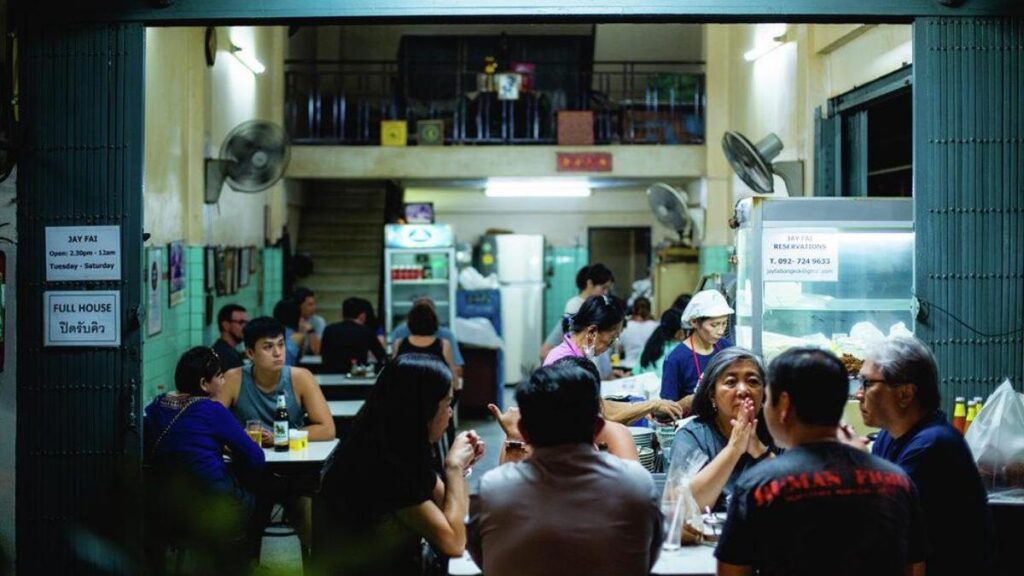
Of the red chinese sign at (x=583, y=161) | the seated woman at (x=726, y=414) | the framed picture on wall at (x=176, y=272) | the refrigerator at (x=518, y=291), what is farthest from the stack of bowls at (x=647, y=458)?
the refrigerator at (x=518, y=291)

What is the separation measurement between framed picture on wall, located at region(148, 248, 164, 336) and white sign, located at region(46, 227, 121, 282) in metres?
3.64

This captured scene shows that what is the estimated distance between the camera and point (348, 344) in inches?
419

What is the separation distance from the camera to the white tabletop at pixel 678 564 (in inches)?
142

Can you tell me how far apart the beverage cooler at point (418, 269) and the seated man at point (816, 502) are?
1093cm

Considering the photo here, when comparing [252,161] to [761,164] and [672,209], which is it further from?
[672,209]

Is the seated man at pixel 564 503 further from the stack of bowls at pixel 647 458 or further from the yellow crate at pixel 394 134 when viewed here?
the yellow crate at pixel 394 134

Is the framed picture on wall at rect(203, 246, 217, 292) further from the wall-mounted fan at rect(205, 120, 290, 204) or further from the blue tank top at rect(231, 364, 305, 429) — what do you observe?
the blue tank top at rect(231, 364, 305, 429)

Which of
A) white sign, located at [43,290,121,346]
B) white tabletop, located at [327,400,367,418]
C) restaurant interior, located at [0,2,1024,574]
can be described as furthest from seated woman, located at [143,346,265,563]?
white tabletop, located at [327,400,367,418]

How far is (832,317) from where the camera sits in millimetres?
6379

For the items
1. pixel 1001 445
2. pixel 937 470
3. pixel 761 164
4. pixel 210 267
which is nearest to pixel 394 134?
pixel 210 267

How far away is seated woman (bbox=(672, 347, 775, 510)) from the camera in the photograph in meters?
4.34

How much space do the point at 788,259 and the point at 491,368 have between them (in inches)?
308

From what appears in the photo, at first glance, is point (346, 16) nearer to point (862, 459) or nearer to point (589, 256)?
point (862, 459)

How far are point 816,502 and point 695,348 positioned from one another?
12.9ft
